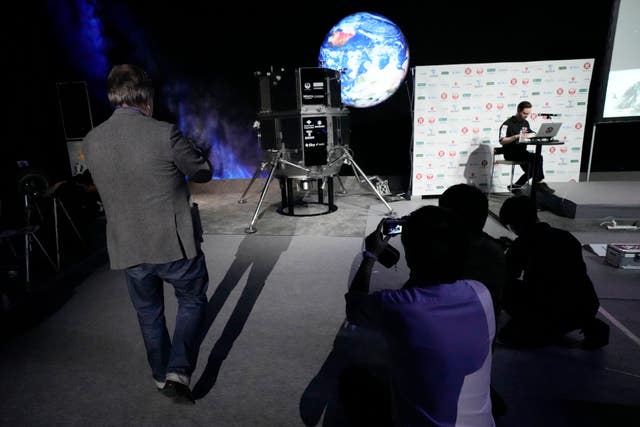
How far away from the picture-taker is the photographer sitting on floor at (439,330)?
105cm

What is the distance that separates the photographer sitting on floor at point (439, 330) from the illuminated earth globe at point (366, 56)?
5367 mm

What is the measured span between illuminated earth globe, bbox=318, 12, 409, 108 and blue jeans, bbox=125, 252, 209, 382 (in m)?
4.82

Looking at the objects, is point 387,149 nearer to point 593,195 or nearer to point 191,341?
point 593,195

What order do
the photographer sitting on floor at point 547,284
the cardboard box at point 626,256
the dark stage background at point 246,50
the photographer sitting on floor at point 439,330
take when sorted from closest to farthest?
1. the photographer sitting on floor at point 439,330
2. the photographer sitting on floor at point 547,284
3. the cardboard box at point 626,256
4. the dark stage background at point 246,50

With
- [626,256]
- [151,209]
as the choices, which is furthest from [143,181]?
[626,256]

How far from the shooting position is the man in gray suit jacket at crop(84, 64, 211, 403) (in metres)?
1.67

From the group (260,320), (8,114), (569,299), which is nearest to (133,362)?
(260,320)

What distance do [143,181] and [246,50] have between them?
5.84 meters

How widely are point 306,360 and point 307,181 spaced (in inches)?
133

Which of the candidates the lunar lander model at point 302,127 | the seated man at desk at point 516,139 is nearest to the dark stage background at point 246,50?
the seated man at desk at point 516,139

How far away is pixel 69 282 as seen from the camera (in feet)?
11.4

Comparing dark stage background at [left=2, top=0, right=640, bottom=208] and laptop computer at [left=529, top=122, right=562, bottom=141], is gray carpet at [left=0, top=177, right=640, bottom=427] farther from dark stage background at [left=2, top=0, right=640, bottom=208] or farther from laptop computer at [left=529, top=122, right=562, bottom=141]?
dark stage background at [left=2, top=0, right=640, bottom=208]

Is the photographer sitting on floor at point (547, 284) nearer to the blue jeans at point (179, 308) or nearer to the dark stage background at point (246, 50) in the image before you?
the blue jeans at point (179, 308)

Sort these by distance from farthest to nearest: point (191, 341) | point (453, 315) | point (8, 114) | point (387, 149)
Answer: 1. point (387, 149)
2. point (8, 114)
3. point (191, 341)
4. point (453, 315)
